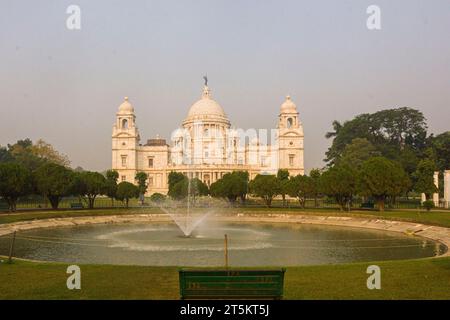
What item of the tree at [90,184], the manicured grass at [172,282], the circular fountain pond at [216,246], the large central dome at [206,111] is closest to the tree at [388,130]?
the large central dome at [206,111]

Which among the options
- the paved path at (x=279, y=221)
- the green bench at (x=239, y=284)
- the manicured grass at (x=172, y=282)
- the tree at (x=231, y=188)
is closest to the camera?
the green bench at (x=239, y=284)

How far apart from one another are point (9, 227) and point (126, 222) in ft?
39.6

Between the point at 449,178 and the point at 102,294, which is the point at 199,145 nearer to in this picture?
the point at 449,178

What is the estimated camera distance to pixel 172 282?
14.4m

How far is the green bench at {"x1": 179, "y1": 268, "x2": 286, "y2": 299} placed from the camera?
10.7 metres

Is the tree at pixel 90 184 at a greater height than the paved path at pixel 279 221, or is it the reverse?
the tree at pixel 90 184

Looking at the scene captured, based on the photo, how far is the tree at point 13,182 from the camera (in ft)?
151

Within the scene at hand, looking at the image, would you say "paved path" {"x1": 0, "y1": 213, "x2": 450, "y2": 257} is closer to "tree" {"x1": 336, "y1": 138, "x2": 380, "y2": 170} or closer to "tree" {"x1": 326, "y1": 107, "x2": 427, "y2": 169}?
"tree" {"x1": 336, "y1": 138, "x2": 380, "y2": 170}

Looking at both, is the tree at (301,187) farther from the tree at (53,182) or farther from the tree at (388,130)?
the tree at (388,130)

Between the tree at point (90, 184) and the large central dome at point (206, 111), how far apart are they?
198 ft

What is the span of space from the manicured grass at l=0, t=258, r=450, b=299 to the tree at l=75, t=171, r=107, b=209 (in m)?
37.3

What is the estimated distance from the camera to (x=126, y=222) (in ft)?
151

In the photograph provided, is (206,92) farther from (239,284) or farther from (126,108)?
(239,284)
